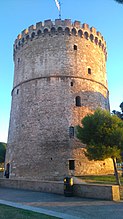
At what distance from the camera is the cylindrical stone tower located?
16.4 meters

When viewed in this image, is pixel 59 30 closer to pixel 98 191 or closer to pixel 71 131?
pixel 71 131

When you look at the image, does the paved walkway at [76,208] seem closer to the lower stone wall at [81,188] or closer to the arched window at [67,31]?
the lower stone wall at [81,188]

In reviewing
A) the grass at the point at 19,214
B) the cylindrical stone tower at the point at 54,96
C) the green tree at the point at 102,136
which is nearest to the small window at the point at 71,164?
the cylindrical stone tower at the point at 54,96

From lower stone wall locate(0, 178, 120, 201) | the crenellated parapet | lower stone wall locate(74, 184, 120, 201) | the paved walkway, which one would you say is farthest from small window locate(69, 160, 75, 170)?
the crenellated parapet

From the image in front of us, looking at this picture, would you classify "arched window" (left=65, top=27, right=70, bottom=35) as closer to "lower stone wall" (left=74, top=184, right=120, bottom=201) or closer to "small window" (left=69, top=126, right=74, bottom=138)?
"small window" (left=69, top=126, right=74, bottom=138)

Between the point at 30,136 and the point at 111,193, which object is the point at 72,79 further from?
the point at 111,193

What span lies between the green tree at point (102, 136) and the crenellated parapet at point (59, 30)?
31.8 feet

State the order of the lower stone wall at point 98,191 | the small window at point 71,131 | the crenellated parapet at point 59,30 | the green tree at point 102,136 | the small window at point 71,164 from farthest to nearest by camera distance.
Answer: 1. the crenellated parapet at point 59,30
2. the small window at point 71,131
3. the small window at point 71,164
4. the green tree at point 102,136
5. the lower stone wall at point 98,191

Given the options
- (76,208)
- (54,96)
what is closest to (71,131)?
(54,96)

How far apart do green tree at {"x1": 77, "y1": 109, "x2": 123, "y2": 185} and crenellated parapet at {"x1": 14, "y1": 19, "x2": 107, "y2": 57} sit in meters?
9.69

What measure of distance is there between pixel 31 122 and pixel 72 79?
4.98m

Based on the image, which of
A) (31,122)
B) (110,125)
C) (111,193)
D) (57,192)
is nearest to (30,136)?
(31,122)

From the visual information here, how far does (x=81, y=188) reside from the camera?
9.02 m

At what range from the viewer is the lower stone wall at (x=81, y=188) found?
8.02 meters
